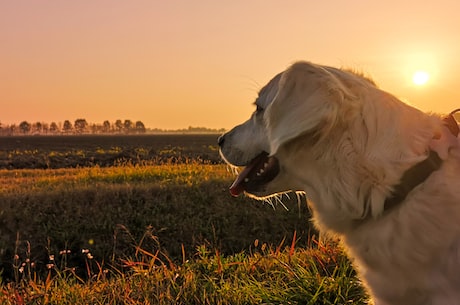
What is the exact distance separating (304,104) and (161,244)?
297 inches

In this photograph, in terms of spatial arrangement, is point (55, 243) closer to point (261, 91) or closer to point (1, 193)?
point (1, 193)

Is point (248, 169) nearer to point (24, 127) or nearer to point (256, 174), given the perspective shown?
point (256, 174)

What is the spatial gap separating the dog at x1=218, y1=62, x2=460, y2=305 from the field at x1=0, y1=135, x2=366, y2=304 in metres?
1.48

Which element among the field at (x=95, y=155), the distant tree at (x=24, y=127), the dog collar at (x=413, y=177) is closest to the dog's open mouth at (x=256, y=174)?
the dog collar at (x=413, y=177)

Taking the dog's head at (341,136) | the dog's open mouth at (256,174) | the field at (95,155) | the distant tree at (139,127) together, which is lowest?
the distant tree at (139,127)

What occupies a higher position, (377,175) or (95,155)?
(377,175)

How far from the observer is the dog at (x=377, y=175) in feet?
7.02

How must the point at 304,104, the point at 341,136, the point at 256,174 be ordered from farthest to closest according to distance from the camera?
the point at 256,174 → the point at 304,104 → the point at 341,136

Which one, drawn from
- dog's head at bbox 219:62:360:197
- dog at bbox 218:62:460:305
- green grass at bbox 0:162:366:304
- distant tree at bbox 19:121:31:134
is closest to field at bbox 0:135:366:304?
green grass at bbox 0:162:366:304

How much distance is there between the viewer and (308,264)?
452 cm

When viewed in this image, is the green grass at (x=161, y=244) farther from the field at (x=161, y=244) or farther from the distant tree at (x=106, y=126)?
the distant tree at (x=106, y=126)

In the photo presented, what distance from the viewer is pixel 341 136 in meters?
2.29

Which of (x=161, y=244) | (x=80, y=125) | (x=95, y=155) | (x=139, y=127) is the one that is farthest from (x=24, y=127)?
(x=161, y=244)

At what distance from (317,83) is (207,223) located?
→ 7961 mm
